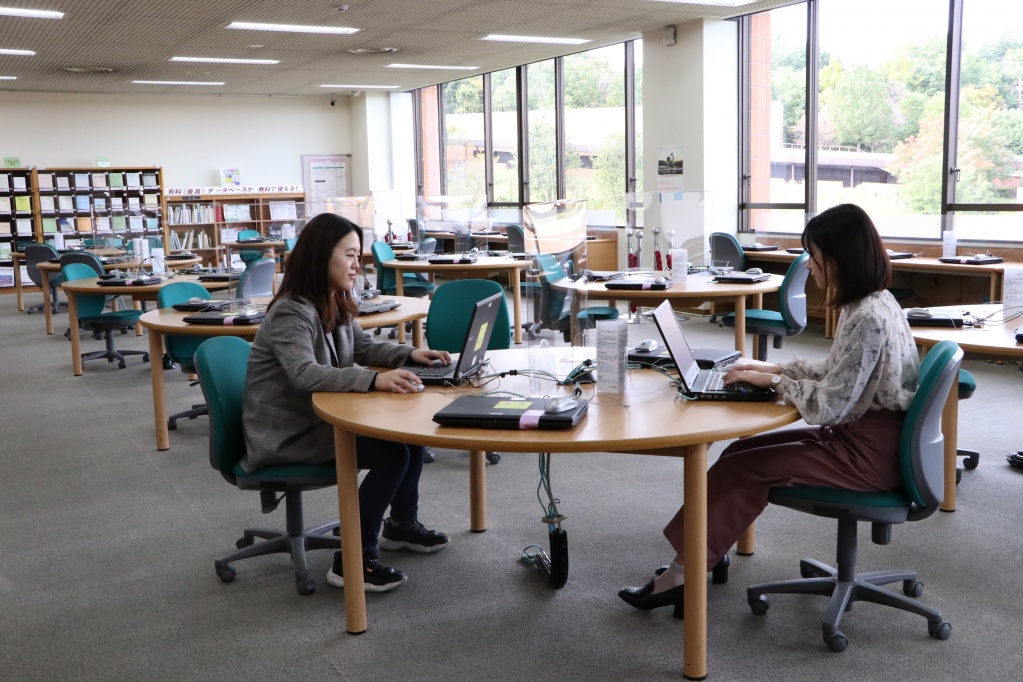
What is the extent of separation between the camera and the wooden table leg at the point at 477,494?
3326 mm

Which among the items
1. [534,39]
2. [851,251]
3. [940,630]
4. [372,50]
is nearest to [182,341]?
[851,251]

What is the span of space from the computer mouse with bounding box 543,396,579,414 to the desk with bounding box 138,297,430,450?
1.92 m

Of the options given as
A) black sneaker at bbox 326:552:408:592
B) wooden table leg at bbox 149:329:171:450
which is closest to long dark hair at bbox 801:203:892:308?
black sneaker at bbox 326:552:408:592

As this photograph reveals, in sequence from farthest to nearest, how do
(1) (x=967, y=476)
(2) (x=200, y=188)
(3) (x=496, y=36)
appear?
(2) (x=200, y=188) < (3) (x=496, y=36) < (1) (x=967, y=476)

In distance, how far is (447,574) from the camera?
9.84 feet

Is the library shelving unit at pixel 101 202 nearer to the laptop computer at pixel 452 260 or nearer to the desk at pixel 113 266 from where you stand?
the desk at pixel 113 266

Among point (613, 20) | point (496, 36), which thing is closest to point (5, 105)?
point (496, 36)

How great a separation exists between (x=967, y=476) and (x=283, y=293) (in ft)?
9.58

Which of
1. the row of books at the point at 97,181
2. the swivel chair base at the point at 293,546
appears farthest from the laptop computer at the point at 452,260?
the row of books at the point at 97,181

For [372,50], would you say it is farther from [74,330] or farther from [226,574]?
[226,574]

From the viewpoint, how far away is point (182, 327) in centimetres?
415

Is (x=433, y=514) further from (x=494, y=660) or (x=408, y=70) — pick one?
(x=408, y=70)

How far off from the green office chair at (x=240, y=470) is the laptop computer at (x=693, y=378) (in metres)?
1.01

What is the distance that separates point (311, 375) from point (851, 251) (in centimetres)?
148
